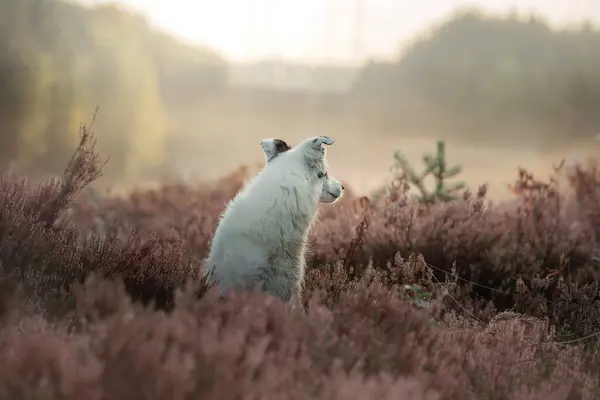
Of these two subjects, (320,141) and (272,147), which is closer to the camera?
(320,141)

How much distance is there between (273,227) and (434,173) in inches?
200

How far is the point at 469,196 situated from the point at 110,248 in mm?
4438

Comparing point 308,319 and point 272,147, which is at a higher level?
point 272,147

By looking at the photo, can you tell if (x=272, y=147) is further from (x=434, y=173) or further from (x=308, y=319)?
(x=434, y=173)

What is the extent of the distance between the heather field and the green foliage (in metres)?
1.49

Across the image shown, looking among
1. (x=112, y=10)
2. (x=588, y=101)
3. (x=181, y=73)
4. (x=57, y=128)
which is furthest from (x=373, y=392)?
(x=112, y=10)

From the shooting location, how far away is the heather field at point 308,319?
2.65 metres

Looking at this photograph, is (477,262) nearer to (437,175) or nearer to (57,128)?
(437,175)

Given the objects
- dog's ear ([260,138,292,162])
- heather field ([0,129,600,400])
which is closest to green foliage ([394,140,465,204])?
heather field ([0,129,600,400])

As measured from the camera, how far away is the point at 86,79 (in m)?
13.4

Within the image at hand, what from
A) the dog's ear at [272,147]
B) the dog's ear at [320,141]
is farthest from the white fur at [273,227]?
the dog's ear at [272,147]

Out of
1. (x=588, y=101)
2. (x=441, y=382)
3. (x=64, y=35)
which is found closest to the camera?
(x=441, y=382)

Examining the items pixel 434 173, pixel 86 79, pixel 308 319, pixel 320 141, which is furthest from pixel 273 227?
pixel 86 79

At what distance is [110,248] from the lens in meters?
4.52
